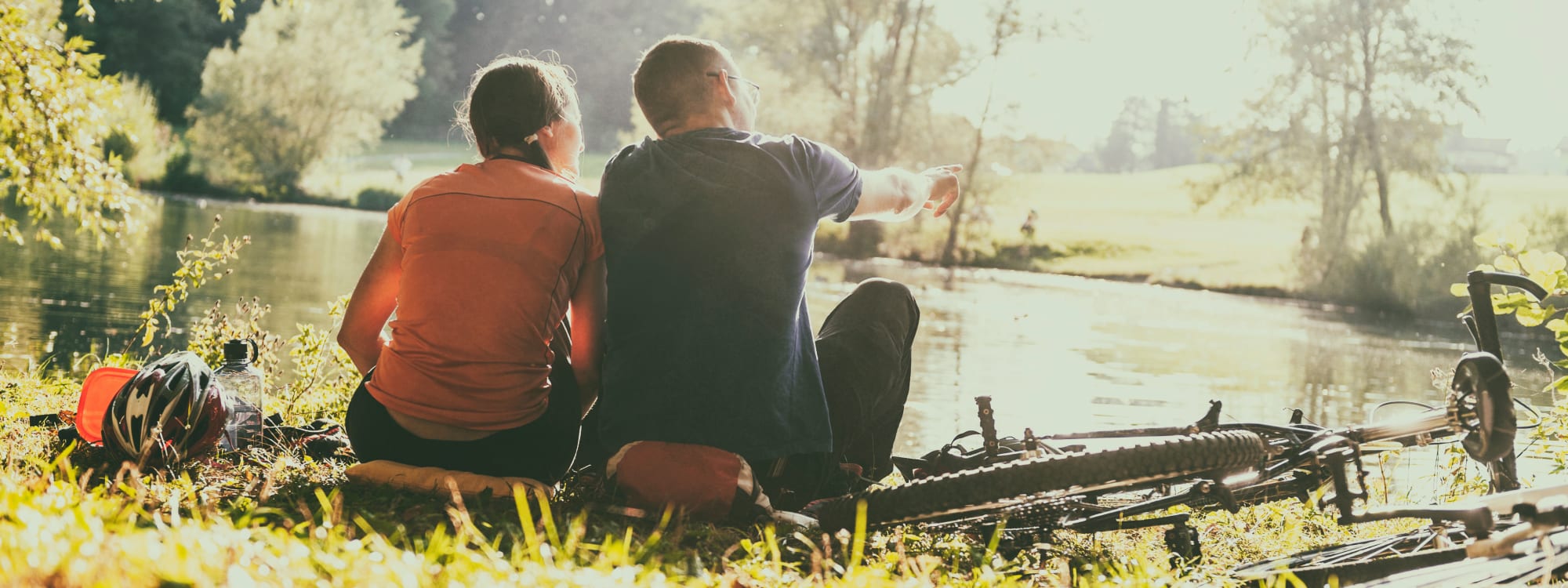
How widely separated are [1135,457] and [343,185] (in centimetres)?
3949

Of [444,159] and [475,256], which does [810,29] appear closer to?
[475,256]

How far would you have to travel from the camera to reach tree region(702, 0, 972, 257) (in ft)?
90.6

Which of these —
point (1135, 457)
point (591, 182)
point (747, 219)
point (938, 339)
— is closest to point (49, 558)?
point (747, 219)

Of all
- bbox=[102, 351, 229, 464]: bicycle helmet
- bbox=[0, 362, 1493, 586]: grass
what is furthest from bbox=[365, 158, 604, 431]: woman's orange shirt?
bbox=[102, 351, 229, 464]: bicycle helmet

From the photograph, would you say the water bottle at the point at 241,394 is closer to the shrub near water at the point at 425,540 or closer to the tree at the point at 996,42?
the shrub near water at the point at 425,540

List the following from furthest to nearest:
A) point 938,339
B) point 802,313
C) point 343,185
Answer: point 343,185, point 938,339, point 802,313

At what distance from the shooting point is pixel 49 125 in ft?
21.7

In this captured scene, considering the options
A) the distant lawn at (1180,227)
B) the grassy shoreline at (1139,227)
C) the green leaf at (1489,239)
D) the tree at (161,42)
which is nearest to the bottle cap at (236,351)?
the green leaf at (1489,239)

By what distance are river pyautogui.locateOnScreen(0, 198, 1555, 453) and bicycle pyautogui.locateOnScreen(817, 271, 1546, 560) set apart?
3.09m

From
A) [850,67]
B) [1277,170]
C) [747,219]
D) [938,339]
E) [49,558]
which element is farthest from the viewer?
[850,67]

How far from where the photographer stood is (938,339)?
1255 cm

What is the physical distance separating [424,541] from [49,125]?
17.8ft

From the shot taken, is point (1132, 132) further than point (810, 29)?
Yes

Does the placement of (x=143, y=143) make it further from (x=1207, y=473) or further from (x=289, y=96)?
(x=1207, y=473)
